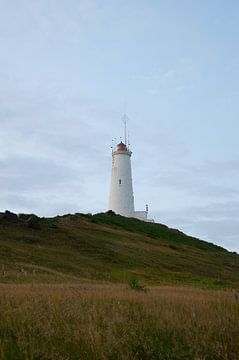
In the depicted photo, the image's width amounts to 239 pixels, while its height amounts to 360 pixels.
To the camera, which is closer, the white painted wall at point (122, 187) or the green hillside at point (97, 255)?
the green hillside at point (97, 255)

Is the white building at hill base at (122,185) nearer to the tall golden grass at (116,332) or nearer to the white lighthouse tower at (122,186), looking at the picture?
the white lighthouse tower at (122,186)

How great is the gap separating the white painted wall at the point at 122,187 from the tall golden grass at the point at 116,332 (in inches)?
2305

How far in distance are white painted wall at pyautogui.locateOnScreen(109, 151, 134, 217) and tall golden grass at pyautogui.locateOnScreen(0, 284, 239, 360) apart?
192 ft

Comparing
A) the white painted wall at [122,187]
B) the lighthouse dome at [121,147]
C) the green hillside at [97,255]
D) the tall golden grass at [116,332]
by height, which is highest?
the lighthouse dome at [121,147]

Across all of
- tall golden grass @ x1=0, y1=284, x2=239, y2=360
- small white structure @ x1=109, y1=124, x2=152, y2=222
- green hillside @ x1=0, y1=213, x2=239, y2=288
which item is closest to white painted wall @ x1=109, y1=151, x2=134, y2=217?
small white structure @ x1=109, y1=124, x2=152, y2=222

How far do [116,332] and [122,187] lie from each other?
6011cm

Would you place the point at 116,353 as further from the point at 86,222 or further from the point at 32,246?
the point at 86,222

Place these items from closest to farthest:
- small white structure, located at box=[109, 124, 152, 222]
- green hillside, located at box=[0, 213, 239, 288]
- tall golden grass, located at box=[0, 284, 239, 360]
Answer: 1. tall golden grass, located at box=[0, 284, 239, 360]
2. green hillside, located at box=[0, 213, 239, 288]
3. small white structure, located at box=[109, 124, 152, 222]

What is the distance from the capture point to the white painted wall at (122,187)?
220 feet

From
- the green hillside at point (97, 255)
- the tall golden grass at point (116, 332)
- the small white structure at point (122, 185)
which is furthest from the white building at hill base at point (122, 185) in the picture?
the tall golden grass at point (116, 332)

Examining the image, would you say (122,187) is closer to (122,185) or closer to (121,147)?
(122,185)

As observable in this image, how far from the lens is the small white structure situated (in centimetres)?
6719

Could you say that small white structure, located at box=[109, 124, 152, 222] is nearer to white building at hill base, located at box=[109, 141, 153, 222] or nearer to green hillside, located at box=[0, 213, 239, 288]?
white building at hill base, located at box=[109, 141, 153, 222]

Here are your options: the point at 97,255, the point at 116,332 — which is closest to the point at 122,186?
the point at 97,255
